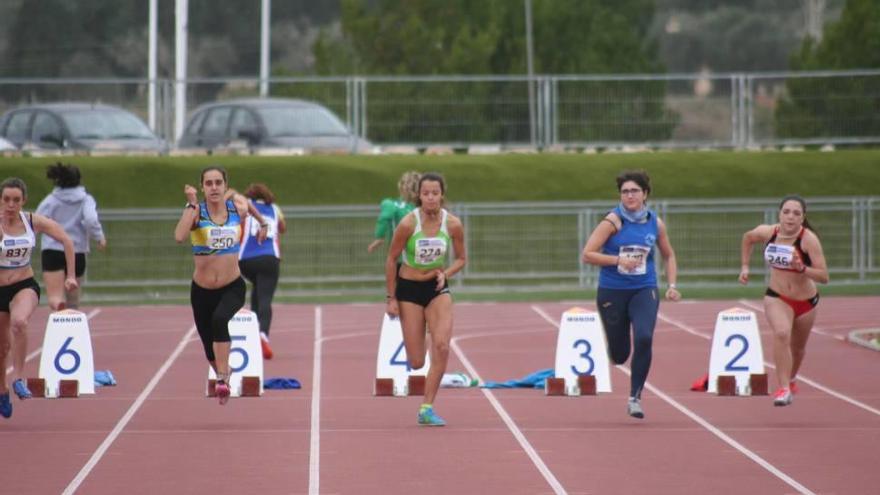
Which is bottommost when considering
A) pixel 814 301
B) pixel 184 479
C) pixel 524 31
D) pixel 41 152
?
pixel 184 479

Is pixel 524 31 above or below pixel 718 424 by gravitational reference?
above

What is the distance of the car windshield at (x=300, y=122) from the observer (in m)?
33.3

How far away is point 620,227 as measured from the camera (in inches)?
568

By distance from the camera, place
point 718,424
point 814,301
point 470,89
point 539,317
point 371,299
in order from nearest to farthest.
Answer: point 718,424 → point 814,301 → point 539,317 → point 371,299 → point 470,89

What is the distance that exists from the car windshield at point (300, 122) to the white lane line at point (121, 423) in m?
11.6

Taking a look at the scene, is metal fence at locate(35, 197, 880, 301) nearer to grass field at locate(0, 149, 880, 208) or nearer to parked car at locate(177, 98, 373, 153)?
grass field at locate(0, 149, 880, 208)

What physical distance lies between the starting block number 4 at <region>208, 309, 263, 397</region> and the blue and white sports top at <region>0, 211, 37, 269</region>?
79.8 inches

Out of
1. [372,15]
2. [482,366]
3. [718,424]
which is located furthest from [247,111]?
[372,15]

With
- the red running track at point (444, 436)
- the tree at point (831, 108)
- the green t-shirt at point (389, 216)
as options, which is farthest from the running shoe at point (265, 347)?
the tree at point (831, 108)

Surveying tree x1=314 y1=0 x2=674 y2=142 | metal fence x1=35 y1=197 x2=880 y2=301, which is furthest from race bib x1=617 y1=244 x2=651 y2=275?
tree x1=314 y1=0 x2=674 y2=142

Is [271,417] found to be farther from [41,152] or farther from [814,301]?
[41,152]

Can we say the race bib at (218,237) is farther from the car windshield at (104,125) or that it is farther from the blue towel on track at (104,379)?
the car windshield at (104,125)

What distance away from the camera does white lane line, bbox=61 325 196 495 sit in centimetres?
1133

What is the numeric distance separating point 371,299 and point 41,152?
24.5 feet
